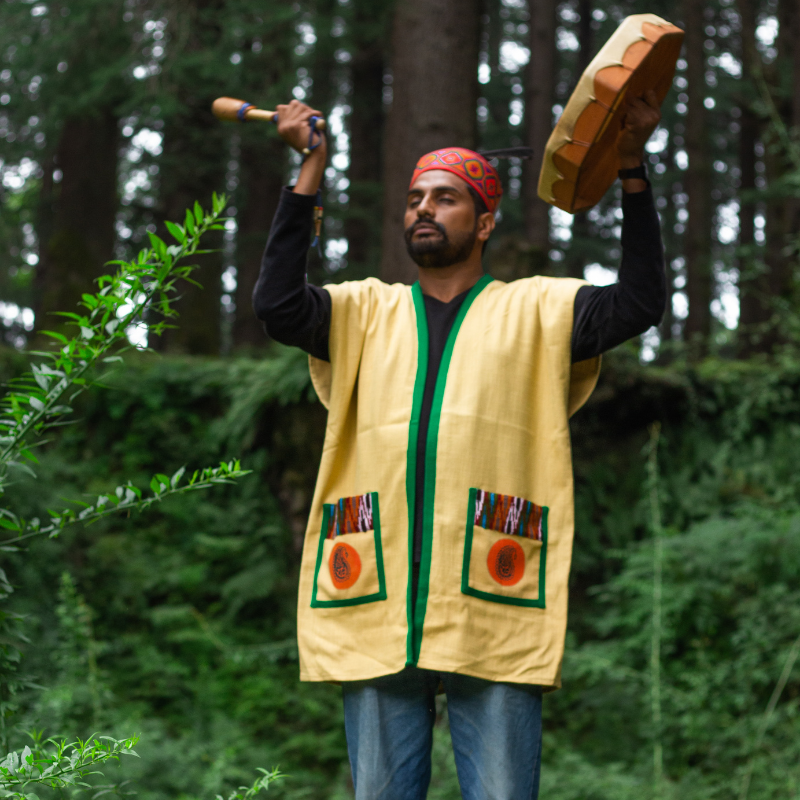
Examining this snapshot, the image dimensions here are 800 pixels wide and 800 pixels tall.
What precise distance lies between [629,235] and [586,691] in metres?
3.66

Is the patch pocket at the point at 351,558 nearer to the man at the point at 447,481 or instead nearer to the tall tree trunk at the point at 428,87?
the man at the point at 447,481

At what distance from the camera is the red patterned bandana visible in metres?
2.66

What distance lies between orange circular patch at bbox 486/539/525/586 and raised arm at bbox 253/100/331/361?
801 millimetres

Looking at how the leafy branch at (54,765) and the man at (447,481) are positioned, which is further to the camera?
the man at (447,481)

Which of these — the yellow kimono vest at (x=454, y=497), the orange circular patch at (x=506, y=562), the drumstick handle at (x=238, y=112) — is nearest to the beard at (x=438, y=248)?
the yellow kimono vest at (x=454, y=497)

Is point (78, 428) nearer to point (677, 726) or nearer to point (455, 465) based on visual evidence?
point (677, 726)

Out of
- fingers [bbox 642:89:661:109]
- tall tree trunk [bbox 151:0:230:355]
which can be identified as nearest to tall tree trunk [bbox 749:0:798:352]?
tall tree trunk [bbox 151:0:230:355]

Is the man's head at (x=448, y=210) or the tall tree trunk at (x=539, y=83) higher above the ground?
the tall tree trunk at (x=539, y=83)

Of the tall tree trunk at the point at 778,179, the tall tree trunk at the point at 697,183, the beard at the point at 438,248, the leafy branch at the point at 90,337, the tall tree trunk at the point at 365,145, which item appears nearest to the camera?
the leafy branch at the point at 90,337

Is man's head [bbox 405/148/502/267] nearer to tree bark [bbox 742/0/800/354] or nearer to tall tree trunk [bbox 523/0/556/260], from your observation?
tree bark [bbox 742/0/800/354]

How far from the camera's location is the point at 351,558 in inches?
95.4

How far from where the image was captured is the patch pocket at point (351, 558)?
239 centimetres

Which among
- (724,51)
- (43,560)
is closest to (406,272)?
(43,560)

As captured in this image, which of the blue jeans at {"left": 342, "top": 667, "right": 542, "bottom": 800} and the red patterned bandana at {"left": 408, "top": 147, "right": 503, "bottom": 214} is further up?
the red patterned bandana at {"left": 408, "top": 147, "right": 503, "bottom": 214}
